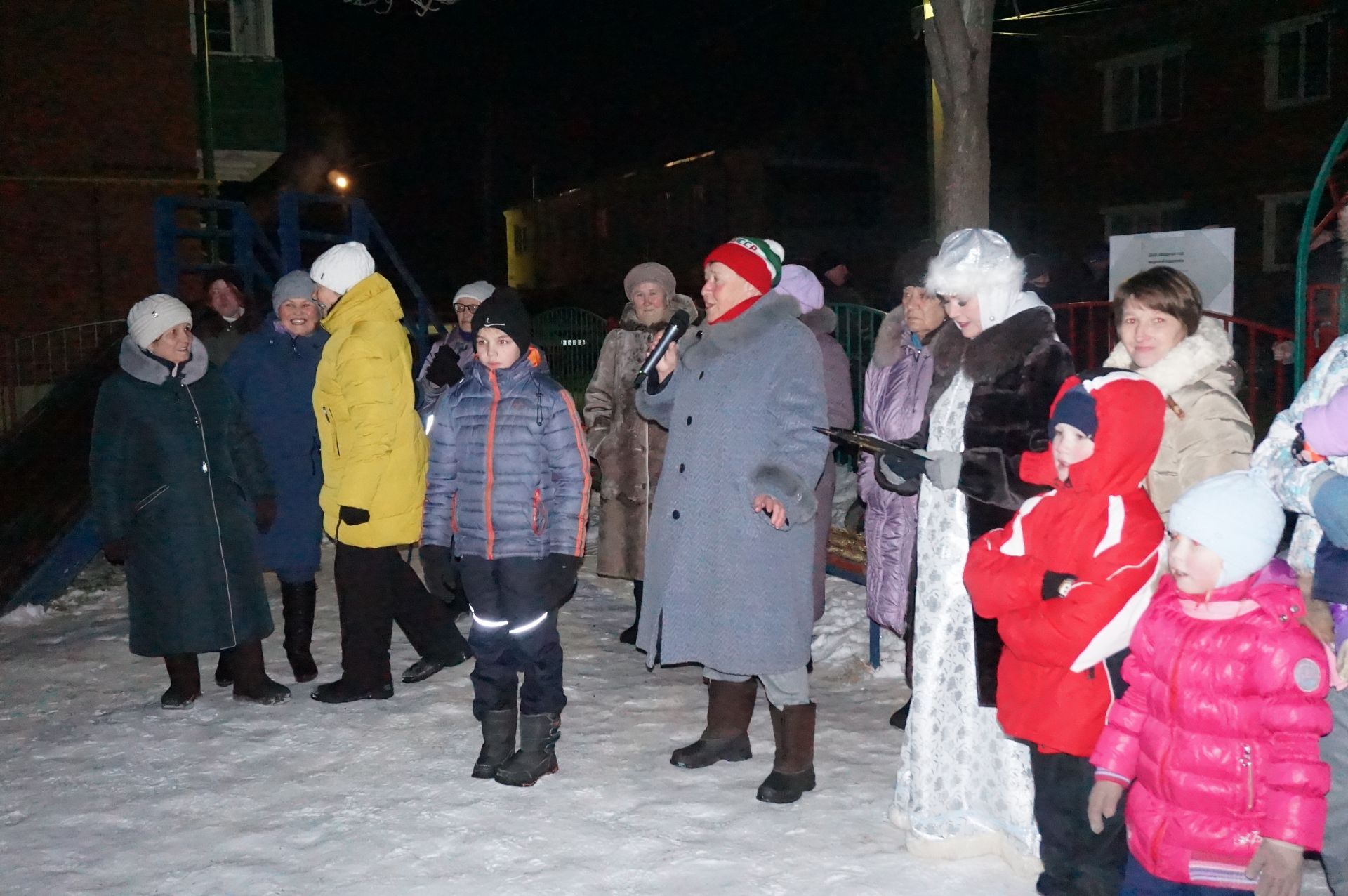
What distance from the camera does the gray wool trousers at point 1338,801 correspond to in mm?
3055

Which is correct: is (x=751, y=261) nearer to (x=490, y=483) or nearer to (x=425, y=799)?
(x=490, y=483)

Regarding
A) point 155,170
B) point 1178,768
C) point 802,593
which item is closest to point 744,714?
point 802,593

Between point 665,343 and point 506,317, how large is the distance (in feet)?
2.12

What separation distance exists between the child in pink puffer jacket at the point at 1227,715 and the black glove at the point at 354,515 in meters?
3.23

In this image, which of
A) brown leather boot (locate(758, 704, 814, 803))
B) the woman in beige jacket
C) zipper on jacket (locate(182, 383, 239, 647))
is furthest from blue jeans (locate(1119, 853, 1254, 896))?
zipper on jacket (locate(182, 383, 239, 647))

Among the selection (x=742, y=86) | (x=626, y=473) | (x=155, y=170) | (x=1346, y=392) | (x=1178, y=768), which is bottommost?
(x=1178, y=768)

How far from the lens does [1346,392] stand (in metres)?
2.80

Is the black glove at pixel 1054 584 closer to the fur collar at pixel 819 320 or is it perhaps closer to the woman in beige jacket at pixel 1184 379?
the woman in beige jacket at pixel 1184 379

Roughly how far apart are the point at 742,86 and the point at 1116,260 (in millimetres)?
23658

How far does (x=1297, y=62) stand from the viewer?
19.7m

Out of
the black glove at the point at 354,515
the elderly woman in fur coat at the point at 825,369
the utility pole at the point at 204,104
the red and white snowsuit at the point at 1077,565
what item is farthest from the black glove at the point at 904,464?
the utility pole at the point at 204,104

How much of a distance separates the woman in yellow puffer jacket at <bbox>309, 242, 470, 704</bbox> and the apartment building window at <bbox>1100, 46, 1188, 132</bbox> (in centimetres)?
2030

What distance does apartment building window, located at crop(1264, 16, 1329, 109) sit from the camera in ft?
63.1

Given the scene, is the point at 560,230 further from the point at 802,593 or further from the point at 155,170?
the point at 802,593
